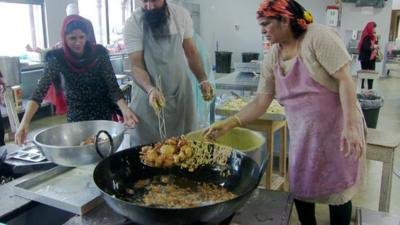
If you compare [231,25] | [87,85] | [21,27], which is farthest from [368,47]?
[87,85]

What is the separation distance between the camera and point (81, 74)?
1823mm

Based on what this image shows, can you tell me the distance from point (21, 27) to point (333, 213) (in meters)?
5.04

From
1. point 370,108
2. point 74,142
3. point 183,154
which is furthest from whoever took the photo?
point 370,108

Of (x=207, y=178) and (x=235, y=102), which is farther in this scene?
(x=235, y=102)

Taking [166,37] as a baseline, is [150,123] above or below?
below

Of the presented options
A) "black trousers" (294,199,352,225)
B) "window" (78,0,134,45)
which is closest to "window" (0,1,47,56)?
"window" (78,0,134,45)

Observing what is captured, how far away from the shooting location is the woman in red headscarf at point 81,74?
1799mm

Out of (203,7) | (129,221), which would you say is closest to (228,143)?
(129,221)

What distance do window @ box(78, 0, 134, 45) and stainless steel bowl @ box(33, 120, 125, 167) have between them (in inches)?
202

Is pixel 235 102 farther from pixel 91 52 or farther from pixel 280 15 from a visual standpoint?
pixel 280 15

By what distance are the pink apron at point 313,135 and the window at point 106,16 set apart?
5.37 meters

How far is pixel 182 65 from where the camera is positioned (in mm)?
1836

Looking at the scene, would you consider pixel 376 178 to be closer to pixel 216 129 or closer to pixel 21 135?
pixel 216 129

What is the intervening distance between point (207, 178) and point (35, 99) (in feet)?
3.12
